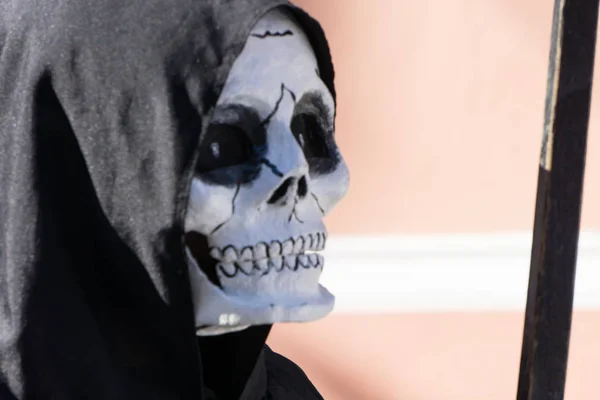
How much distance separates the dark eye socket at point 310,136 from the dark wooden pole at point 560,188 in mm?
291

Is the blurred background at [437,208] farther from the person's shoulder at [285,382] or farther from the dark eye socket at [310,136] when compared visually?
the dark eye socket at [310,136]

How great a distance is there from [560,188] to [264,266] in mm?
304

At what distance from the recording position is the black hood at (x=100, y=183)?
708 mm

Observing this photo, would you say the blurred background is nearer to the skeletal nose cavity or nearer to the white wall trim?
the white wall trim

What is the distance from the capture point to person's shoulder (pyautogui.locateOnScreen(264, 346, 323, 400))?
101 cm

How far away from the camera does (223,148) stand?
80 centimetres

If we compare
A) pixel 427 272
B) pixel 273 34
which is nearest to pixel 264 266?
pixel 273 34

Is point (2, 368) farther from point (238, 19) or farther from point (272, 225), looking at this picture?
point (238, 19)

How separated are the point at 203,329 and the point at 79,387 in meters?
0.15

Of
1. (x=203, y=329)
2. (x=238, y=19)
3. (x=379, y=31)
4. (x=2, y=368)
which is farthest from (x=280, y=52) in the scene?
(x=379, y=31)

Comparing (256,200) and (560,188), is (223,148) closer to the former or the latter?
(256,200)

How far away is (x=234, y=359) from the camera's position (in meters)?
0.93

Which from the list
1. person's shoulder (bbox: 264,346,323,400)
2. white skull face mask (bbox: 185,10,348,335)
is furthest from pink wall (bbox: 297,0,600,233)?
white skull face mask (bbox: 185,10,348,335)

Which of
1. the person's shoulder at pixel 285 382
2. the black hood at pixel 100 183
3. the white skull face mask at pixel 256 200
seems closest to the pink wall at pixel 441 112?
the person's shoulder at pixel 285 382
